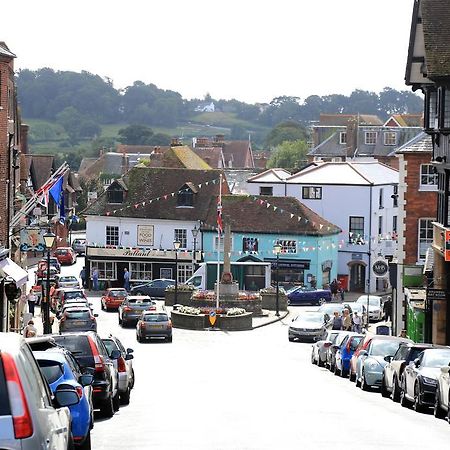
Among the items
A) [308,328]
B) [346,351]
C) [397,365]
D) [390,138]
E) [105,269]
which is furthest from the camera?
[390,138]

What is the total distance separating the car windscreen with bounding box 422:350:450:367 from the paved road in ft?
3.34

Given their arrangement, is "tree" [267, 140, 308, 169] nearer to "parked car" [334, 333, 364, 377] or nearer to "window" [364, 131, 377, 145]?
"window" [364, 131, 377, 145]

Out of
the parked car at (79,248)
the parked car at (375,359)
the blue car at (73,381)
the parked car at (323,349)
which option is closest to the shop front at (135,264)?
the parked car at (79,248)

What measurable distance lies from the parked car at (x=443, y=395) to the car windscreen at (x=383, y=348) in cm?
757

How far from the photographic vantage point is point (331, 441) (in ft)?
62.3

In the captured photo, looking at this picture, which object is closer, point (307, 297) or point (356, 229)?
point (307, 297)

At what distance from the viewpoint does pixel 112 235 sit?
85375 mm

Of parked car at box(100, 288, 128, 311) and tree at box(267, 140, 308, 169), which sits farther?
tree at box(267, 140, 308, 169)

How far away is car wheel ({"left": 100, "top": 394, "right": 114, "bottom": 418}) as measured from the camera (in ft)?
75.0

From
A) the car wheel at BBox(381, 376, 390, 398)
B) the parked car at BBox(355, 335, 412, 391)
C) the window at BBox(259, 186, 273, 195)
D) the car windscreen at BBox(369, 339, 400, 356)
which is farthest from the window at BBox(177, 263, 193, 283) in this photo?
the car wheel at BBox(381, 376, 390, 398)

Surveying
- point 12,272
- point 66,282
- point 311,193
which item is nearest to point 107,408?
point 12,272

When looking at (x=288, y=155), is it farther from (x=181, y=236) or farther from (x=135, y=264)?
(x=135, y=264)

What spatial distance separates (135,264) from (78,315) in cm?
3404

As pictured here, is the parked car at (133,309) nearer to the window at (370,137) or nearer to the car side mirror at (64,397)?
the car side mirror at (64,397)
